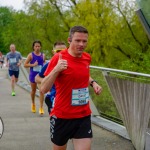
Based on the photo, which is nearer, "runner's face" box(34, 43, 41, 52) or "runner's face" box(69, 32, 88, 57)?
A: "runner's face" box(69, 32, 88, 57)

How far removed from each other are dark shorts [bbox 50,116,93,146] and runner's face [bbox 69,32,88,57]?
658mm

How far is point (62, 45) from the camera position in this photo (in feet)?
17.7

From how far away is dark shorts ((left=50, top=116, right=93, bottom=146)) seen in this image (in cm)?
383

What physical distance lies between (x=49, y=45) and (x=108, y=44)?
8661mm

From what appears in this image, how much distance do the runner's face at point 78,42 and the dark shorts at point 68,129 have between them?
25.9 inches

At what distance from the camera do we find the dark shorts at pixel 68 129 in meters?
3.83

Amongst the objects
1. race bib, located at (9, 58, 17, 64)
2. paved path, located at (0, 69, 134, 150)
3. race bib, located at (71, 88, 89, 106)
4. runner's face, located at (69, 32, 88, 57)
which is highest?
runner's face, located at (69, 32, 88, 57)

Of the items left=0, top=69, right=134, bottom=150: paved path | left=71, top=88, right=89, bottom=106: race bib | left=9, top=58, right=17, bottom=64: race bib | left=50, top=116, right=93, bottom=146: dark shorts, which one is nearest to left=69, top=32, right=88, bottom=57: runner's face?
left=71, top=88, right=89, bottom=106: race bib

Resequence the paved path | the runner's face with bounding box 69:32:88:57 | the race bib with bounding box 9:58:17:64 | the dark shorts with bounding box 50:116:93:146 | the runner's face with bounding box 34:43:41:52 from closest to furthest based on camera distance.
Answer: the runner's face with bounding box 69:32:88:57 < the dark shorts with bounding box 50:116:93:146 < the paved path < the runner's face with bounding box 34:43:41:52 < the race bib with bounding box 9:58:17:64

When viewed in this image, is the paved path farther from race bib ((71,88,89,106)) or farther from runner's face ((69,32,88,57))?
runner's face ((69,32,88,57))

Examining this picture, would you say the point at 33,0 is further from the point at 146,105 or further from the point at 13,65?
the point at 146,105

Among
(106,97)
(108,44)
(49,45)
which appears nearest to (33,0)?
(49,45)

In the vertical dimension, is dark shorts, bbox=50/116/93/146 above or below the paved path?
above

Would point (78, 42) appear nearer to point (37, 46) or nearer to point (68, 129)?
point (68, 129)
